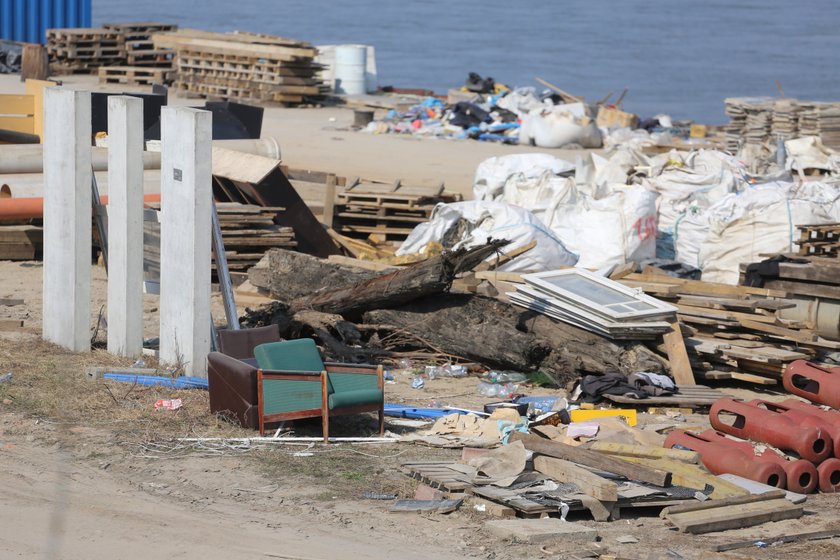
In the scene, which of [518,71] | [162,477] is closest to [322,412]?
[162,477]

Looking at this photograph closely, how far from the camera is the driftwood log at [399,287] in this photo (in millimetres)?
10375

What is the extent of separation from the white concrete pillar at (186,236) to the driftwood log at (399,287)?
214cm

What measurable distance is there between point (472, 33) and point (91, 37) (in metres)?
31.2

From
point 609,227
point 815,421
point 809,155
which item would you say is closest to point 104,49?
point 809,155

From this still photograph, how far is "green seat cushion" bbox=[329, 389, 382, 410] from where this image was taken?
7.93 meters

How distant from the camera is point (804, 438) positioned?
8047mm

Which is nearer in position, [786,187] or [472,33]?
[786,187]

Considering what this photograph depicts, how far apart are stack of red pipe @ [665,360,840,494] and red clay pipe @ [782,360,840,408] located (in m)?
0.52

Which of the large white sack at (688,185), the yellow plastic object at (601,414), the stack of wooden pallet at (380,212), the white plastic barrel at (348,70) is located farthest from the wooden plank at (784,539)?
the white plastic barrel at (348,70)

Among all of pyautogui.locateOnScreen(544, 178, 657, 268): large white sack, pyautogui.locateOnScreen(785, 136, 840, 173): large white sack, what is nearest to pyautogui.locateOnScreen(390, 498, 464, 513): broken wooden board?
pyautogui.locateOnScreen(544, 178, 657, 268): large white sack

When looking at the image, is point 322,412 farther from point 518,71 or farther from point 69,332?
point 518,71

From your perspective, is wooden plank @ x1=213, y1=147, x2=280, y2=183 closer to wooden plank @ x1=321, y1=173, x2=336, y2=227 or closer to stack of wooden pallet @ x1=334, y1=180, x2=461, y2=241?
wooden plank @ x1=321, y1=173, x2=336, y2=227

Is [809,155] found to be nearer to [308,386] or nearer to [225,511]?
[308,386]

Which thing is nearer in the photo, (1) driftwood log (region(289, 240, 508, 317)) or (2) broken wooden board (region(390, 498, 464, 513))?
(2) broken wooden board (region(390, 498, 464, 513))
